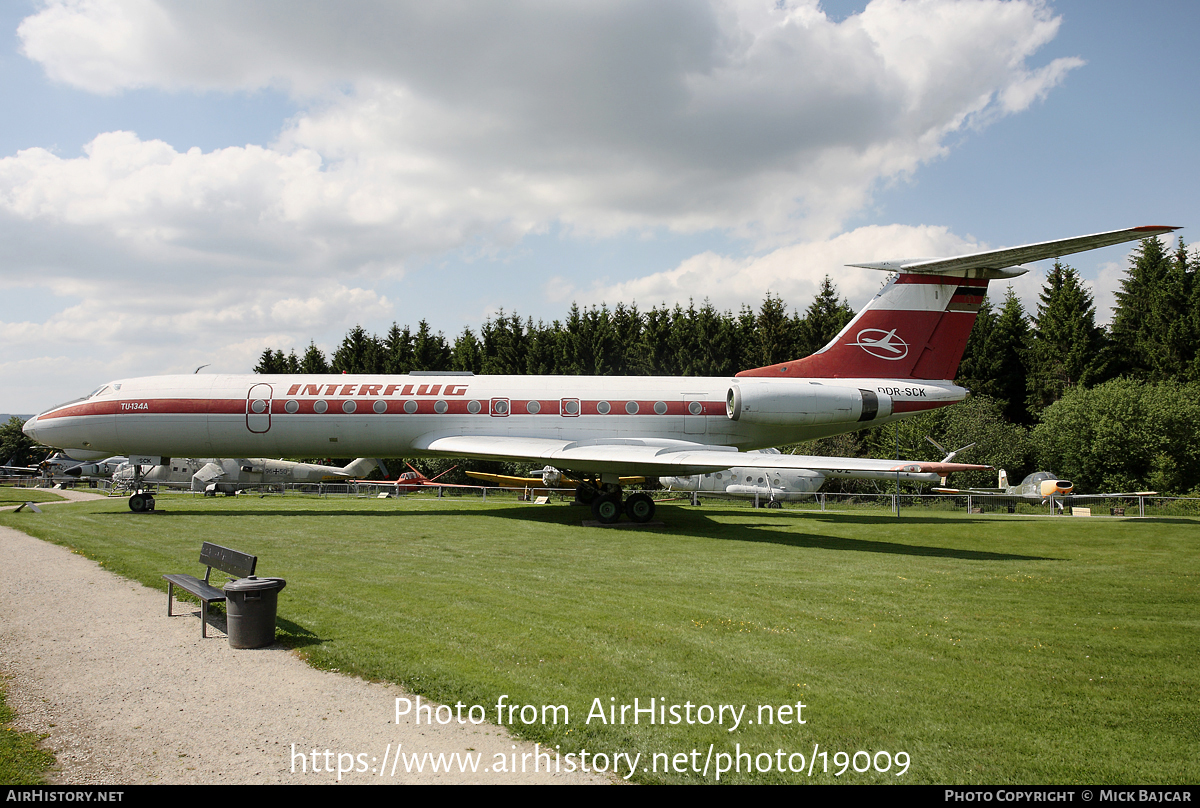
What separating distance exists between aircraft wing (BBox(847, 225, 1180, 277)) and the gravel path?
1604 cm

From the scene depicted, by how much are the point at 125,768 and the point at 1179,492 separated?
4032 cm

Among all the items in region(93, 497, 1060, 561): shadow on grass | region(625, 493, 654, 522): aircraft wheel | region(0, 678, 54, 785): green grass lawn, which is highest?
region(0, 678, 54, 785): green grass lawn

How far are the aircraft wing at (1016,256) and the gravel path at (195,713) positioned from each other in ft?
52.6

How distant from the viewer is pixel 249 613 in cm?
625

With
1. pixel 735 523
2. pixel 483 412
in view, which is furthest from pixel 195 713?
pixel 735 523

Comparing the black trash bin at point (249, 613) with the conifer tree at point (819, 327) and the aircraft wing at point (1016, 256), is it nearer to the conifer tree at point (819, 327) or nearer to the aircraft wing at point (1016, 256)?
the aircraft wing at point (1016, 256)

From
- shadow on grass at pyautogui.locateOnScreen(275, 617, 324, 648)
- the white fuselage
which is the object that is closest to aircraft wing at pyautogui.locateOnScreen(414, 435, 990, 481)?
the white fuselage

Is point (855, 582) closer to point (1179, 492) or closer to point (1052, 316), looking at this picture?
point (1179, 492)

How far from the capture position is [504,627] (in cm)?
688

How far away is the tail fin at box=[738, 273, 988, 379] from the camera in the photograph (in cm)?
1994

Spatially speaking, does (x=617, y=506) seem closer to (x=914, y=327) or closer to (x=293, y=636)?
(x=914, y=327)

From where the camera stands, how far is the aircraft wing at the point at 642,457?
1398 centimetres

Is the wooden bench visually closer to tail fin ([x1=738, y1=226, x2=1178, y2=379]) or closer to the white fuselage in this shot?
tail fin ([x1=738, y1=226, x2=1178, y2=379])

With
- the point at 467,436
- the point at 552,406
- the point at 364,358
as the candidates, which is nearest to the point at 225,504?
the point at 467,436
